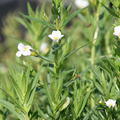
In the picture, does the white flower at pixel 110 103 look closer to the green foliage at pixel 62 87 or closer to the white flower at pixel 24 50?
the green foliage at pixel 62 87

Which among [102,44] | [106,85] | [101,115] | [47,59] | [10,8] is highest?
[47,59]

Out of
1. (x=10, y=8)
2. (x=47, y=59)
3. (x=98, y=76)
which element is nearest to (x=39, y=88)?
(x=47, y=59)

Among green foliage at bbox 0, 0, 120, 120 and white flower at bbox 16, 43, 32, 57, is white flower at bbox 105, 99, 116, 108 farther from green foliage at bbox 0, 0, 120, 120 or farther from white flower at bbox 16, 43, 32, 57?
white flower at bbox 16, 43, 32, 57

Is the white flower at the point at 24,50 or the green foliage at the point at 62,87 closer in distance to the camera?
the green foliage at the point at 62,87

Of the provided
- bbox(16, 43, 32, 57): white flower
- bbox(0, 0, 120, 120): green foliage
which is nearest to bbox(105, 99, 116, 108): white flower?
bbox(0, 0, 120, 120): green foliage

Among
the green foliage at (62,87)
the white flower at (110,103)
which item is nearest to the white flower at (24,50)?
the green foliage at (62,87)

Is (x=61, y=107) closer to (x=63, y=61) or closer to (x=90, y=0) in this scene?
(x=63, y=61)

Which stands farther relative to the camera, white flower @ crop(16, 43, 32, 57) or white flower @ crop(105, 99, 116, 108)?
white flower @ crop(16, 43, 32, 57)

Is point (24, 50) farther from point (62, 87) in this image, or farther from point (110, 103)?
point (110, 103)

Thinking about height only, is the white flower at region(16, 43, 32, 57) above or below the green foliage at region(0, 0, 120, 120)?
above

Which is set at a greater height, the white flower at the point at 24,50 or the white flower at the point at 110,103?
the white flower at the point at 24,50

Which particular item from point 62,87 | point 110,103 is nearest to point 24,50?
point 62,87
